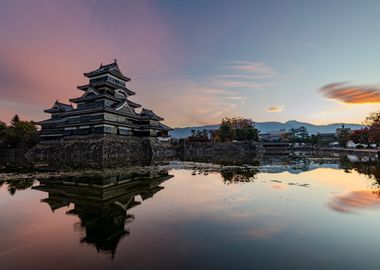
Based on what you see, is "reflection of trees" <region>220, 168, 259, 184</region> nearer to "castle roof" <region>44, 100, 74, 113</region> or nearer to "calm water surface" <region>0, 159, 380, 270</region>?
"calm water surface" <region>0, 159, 380, 270</region>

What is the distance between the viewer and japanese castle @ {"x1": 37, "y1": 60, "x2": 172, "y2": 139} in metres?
37.6

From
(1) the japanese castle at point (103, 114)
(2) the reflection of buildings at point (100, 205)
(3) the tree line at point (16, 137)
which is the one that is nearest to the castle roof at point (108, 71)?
(1) the japanese castle at point (103, 114)

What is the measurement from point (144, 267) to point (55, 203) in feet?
20.3

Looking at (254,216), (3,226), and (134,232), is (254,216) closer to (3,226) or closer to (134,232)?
(134,232)

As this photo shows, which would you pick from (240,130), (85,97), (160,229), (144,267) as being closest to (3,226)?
(160,229)

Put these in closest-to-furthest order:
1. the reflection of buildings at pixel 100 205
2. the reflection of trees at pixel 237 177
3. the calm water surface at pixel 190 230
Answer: the calm water surface at pixel 190 230
the reflection of buildings at pixel 100 205
the reflection of trees at pixel 237 177

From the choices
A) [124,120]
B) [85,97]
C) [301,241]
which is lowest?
[301,241]

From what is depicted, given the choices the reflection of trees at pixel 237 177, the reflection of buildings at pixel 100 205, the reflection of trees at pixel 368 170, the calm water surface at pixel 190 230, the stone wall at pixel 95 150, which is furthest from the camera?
the stone wall at pixel 95 150

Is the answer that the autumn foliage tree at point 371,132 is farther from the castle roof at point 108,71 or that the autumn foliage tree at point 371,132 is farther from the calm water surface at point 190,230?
the castle roof at point 108,71

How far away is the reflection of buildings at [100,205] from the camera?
5.37 metres

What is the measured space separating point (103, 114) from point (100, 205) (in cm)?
3109

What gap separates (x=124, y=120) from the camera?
4197 cm

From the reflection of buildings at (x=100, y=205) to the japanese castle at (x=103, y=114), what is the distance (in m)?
26.1

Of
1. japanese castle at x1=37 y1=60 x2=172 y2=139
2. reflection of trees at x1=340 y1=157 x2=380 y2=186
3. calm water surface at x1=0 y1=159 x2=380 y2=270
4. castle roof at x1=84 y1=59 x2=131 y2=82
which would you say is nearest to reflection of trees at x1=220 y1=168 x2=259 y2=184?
calm water surface at x1=0 y1=159 x2=380 y2=270
